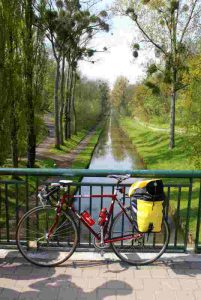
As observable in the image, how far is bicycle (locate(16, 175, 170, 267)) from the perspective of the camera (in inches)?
191

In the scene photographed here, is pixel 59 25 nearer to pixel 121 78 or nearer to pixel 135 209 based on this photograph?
pixel 135 209

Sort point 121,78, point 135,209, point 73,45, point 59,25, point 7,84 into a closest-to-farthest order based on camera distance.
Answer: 1. point 135,209
2. point 7,84
3. point 59,25
4. point 73,45
5. point 121,78

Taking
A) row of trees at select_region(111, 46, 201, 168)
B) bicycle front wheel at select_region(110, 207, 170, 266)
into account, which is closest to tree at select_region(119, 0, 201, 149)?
row of trees at select_region(111, 46, 201, 168)

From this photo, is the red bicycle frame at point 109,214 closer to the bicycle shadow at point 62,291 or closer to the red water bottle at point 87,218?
the red water bottle at point 87,218

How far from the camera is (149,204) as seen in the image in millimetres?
4629

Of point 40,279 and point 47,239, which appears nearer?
point 40,279

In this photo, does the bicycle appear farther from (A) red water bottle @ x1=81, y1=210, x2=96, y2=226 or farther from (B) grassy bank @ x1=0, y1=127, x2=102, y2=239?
(B) grassy bank @ x1=0, y1=127, x2=102, y2=239

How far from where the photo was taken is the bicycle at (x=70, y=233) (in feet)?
15.9

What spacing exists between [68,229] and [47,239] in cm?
37

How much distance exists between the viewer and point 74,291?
4.24 metres

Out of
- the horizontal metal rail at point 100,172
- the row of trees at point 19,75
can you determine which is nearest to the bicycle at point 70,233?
the horizontal metal rail at point 100,172

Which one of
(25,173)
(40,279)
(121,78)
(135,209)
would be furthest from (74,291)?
(121,78)

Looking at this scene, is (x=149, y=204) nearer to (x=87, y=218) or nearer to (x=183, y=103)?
(x=87, y=218)

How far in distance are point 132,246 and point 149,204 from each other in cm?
91
